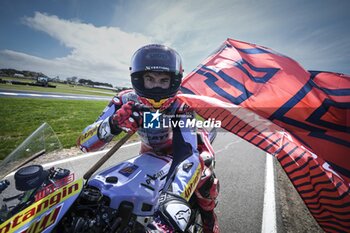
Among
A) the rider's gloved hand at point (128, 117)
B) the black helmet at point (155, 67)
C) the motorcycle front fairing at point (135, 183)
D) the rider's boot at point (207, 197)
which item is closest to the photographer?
the motorcycle front fairing at point (135, 183)

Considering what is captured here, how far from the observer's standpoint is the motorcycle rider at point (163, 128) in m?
1.75

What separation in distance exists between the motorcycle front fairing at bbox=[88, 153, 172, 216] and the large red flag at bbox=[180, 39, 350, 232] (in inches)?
36.6

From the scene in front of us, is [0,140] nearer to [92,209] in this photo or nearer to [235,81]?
[92,209]

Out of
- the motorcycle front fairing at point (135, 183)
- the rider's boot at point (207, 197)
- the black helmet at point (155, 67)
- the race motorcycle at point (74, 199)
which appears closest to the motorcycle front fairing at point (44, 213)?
the race motorcycle at point (74, 199)

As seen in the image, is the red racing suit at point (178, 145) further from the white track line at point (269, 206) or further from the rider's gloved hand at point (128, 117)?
the white track line at point (269, 206)

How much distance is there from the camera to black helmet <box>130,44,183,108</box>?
202 cm

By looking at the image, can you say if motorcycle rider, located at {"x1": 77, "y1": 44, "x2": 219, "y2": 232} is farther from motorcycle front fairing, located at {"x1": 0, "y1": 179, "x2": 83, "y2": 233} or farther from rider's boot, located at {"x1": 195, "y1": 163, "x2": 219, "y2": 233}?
motorcycle front fairing, located at {"x1": 0, "y1": 179, "x2": 83, "y2": 233}

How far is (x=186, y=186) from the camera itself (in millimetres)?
1691

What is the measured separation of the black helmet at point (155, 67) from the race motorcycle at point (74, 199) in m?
0.81

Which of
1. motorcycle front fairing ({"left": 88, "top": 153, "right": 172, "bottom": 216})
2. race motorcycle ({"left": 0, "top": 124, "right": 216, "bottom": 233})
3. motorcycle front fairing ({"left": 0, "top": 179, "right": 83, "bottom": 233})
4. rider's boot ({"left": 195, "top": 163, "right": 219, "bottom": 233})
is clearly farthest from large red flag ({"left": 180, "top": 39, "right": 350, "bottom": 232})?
motorcycle front fairing ({"left": 0, "top": 179, "right": 83, "bottom": 233})

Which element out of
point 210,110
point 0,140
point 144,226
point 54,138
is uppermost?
point 210,110

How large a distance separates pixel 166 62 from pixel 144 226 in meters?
1.57

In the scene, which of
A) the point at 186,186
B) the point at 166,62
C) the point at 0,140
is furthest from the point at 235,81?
the point at 0,140

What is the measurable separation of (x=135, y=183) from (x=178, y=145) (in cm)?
61
